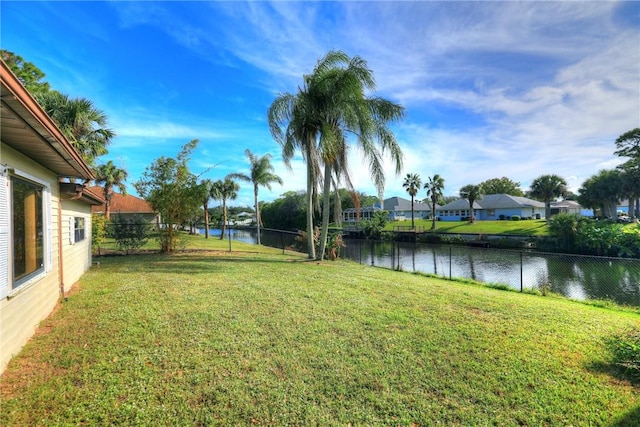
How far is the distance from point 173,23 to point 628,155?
4777 centimetres

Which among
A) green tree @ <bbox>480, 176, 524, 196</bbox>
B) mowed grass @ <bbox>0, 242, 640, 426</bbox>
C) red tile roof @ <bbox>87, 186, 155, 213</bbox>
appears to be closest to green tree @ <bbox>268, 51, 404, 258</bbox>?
mowed grass @ <bbox>0, 242, 640, 426</bbox>

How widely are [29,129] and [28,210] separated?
4.94 ft

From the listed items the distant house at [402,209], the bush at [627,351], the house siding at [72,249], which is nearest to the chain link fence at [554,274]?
the bush at [627,351]

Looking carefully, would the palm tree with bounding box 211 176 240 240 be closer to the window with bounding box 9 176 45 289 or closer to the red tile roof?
the red tile roof

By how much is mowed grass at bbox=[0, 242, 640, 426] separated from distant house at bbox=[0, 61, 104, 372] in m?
0.37

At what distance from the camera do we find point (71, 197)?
5.74 meters

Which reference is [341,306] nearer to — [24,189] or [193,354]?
[193,354]

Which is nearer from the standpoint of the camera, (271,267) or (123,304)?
(123,304)

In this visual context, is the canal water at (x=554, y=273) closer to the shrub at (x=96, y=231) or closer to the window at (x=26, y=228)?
the shrub at (x=96, y=231)

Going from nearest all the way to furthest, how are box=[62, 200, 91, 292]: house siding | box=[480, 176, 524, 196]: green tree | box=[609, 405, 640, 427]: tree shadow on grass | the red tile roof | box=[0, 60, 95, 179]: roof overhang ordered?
1. box=[0, 60, 95, 179]: roof overhang
2. box=[609, 405, 640, 427]: tree shadow on grass
3. box=[62, 200, 91, 292]: house siding
4. the red tile roof
5. box=[480, 176, 524, 196]: green tree

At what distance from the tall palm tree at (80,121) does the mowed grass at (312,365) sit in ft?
32.1

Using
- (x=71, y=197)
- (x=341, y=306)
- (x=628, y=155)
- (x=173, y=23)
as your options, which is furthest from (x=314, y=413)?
(x=628, y=155)

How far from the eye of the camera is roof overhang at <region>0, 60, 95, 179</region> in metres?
2.05

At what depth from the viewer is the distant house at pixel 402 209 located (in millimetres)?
52981
